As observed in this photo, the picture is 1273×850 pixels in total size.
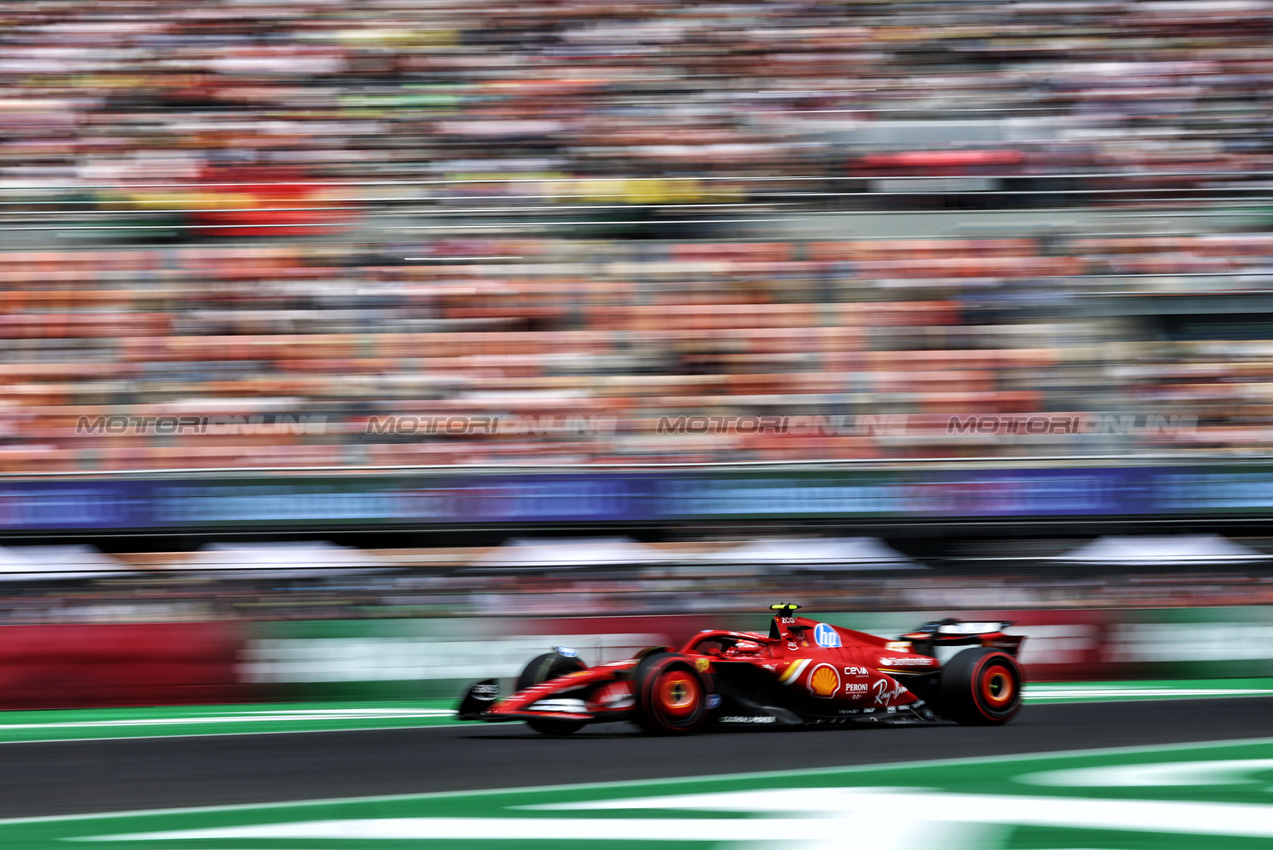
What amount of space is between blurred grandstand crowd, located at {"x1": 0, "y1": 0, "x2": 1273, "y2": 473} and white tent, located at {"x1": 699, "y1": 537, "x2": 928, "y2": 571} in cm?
74

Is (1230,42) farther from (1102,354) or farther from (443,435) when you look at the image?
(443,435)

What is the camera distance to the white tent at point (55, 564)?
10.1m

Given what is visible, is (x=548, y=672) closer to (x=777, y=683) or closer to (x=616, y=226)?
(x=777, y=683)

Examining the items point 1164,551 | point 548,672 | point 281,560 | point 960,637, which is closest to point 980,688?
point 960,637

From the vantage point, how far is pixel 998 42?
1412 cm

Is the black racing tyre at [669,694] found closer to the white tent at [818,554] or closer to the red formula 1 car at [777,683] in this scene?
the red formula 1 car at [777,683]

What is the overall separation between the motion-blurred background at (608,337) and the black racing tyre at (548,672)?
2684mm

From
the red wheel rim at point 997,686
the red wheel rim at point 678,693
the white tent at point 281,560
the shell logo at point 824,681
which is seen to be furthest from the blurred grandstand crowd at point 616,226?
the red wheel rim at point 678,693

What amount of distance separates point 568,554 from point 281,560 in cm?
210

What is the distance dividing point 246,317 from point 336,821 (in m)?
7.78

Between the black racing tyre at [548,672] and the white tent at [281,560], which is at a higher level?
the white tent at [281,560]

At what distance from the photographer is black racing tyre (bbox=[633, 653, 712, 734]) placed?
6.46 meters

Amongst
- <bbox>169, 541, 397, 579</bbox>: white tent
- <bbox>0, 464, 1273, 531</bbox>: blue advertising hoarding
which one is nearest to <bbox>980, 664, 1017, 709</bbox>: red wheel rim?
<bbox>0, 464, 1273, 531</bbox>: blue advertising hoarding

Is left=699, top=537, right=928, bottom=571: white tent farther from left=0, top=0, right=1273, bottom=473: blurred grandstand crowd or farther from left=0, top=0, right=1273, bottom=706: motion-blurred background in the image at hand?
left=0, top=0, right=1273, bottom=473: blurred grandstand crowd
